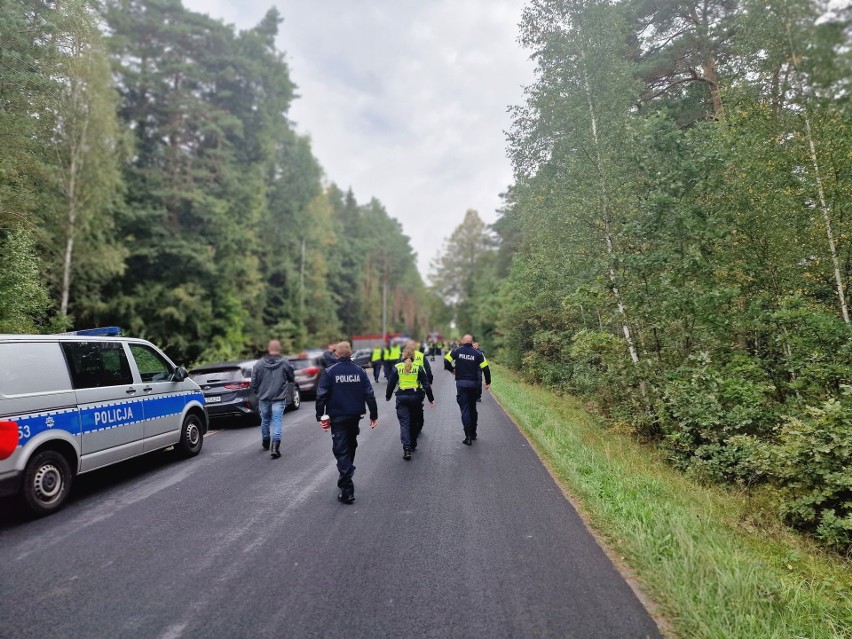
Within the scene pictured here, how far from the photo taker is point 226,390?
1059 centimetres

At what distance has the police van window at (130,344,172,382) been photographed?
6.96 meters

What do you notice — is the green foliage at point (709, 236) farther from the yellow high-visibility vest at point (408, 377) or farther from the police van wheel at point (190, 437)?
the police van wheel at point (190, 437)

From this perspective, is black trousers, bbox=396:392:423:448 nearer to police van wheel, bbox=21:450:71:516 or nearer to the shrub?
police van wheel, bbox=21:450:71:516

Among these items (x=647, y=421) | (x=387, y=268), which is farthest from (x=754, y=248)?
(x=387, y=268)

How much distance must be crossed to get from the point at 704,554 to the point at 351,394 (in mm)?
4019

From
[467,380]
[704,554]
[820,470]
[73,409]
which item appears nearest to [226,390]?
[73,409]

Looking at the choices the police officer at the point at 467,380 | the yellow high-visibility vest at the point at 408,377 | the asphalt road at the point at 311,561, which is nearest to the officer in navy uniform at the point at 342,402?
the asphalt road at the point at 311,561

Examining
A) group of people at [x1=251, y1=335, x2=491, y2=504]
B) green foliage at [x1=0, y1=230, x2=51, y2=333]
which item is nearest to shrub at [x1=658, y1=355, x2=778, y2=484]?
group of people at [x1=251, y1=335, x2=491, y2=504]

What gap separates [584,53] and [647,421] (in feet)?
31.5

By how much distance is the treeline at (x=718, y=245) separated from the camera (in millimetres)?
6461

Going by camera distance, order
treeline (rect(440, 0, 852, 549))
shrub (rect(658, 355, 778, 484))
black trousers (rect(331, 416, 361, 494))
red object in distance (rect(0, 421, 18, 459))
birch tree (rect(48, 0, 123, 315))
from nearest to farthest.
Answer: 1. red object in distance (rect(0, 421, 18, 459))
2. black trousers (rect(331, 416, 361, 494))
3. treeline (rect(440, 0, 852, 549))
4. shrub (rect(658, 355, 778, 484))
5. birch tree (rect(48, 0, 123, 315))

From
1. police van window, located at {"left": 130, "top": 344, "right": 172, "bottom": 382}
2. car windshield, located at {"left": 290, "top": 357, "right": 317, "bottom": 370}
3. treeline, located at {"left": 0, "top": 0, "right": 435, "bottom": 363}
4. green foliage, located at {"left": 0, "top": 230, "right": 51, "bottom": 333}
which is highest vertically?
treeline, located at {"left": 0, "top": 0, "right": 435, "bottom": 363}

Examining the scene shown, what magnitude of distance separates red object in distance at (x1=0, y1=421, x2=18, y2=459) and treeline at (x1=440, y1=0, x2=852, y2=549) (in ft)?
25.0

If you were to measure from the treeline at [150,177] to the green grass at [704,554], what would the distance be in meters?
12.3
